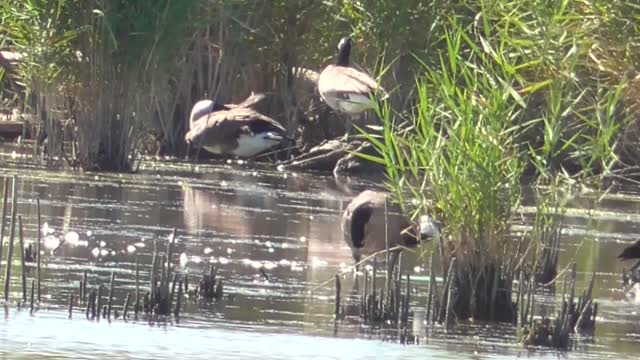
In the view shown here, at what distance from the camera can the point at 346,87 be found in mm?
21203

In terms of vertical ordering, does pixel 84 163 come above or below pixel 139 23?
below

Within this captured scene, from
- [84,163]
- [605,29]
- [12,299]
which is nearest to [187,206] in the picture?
[84,163]

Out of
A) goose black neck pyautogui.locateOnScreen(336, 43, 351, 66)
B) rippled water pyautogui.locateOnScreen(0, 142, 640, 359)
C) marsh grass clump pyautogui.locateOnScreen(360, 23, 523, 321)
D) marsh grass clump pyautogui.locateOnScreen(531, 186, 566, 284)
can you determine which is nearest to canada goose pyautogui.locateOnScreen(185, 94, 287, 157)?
rippled water pyautogui.locateOnScreen(0, 142, 640, 359)

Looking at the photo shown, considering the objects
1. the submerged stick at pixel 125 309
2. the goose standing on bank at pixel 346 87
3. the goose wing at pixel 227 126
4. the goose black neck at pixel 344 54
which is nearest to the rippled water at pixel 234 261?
the submerged stick at pixel 125 309

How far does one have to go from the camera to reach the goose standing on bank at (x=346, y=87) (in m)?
21.1

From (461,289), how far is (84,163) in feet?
30.9

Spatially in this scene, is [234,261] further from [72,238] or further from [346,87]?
[346,87]

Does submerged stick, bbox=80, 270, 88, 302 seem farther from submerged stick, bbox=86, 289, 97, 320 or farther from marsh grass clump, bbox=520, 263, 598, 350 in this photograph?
marsh grass clump, bbox=520, 263, 598, 350

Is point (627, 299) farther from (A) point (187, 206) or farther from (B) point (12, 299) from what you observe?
(A) point (187, 206)

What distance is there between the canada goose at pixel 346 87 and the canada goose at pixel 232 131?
862 millimetres

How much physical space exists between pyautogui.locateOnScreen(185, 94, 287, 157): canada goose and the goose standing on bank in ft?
2.83

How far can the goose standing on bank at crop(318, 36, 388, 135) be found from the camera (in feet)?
69.1

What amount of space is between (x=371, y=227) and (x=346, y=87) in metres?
8.31

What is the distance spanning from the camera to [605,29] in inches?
562
